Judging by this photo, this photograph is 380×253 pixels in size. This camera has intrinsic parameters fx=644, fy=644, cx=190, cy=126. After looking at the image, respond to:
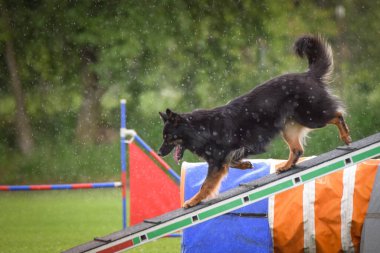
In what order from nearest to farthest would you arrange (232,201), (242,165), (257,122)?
(232,201)
(257,122)
(242,165)

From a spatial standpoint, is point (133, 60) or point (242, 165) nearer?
point (242, 165)

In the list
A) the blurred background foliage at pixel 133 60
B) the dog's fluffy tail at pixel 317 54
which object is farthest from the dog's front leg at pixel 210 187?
the blurred background foliage at pixel 133 60

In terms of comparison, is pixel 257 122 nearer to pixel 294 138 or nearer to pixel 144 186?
pixel 294 138

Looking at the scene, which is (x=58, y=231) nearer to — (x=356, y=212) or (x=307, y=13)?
(x=356, y=212)

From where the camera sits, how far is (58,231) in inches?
287

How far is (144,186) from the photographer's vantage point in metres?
5.89

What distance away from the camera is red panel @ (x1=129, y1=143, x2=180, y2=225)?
5.89m

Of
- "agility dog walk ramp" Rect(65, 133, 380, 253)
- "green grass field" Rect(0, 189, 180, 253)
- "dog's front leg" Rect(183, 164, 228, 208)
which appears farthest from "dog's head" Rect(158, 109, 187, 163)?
"green grass field" Rect(0, 189, 180, 253)

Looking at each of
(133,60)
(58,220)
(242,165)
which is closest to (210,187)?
(242,165)

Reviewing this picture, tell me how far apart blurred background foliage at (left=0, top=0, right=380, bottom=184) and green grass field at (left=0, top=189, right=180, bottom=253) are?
3.01ft

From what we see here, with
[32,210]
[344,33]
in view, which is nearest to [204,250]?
[32,210]

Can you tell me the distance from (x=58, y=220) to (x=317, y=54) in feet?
16.7

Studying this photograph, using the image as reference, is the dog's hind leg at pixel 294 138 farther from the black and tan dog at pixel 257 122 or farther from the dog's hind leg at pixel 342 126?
the dog's hind leg at pixel 342 126

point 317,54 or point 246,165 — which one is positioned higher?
point 317,54
